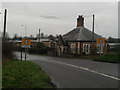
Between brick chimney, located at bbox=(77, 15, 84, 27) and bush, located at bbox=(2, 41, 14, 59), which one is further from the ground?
brick chimney, located at bbox=(77, 15, 84, 27)

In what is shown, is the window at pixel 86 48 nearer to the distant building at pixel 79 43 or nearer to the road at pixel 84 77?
the distant building at pixel 79 43

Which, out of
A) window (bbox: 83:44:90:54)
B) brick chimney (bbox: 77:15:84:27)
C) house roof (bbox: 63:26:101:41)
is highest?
brick chimney (bbox: 77:15:84:27)

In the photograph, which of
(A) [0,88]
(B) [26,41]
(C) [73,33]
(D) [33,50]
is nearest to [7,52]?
(B) [26,41]

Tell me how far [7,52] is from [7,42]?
3.59 ft

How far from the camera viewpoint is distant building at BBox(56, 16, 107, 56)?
46.3 metres

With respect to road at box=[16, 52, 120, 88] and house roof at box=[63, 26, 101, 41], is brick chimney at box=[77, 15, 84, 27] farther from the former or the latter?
road at box=[16, 52, 120, 88]

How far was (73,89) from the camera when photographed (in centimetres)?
859

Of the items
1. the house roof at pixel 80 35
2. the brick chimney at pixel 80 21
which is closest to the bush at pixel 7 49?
the house roof at pixel 80 35

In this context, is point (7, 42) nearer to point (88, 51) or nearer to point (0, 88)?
point (0, 88)

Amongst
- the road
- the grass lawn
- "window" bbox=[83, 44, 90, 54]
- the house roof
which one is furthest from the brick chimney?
the grass lawn

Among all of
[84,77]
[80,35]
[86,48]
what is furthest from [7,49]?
[80,35]

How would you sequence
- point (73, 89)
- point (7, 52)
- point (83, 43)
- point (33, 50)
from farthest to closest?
1. point (33, 50)
2. point (83, 43)
3. point (7, 52)
4. point (73, 89)

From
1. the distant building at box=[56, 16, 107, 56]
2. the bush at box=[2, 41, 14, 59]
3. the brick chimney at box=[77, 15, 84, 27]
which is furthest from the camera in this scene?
the brick chimney at box=[77, 15, 84, 27]

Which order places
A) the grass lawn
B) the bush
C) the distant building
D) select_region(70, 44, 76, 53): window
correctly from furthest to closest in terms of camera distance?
select_region(70, 44, 76, 53): window
the distant building
the bush
the grass lawn
